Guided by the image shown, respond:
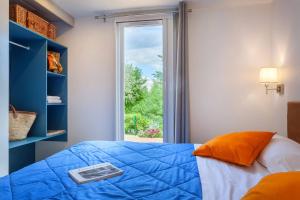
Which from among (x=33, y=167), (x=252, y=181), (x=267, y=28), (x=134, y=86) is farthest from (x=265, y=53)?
(x=33, y=167)

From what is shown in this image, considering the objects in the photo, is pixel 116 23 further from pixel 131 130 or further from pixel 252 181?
pixel 252 181

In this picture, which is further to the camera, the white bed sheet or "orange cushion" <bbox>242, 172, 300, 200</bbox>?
the white bed sheet

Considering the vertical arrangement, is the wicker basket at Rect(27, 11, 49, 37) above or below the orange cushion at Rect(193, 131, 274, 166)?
above

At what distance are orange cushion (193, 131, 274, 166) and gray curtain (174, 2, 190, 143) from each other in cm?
97

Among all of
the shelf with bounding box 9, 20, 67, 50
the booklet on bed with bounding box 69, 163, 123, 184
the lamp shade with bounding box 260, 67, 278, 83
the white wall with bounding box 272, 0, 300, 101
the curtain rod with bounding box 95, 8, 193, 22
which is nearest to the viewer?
the booklet on bed with bounding box 69, 163, 123, 184

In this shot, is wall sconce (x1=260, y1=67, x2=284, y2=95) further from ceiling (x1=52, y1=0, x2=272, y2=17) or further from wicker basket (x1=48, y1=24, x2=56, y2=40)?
wicker basket (x1=48, y1=24, x2=56, y2=40)

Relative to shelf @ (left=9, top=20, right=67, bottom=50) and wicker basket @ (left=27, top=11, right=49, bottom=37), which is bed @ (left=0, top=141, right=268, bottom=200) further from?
wicker basket @ (left=27, top=11, right=49, bottom=37)

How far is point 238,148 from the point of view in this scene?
160 cm

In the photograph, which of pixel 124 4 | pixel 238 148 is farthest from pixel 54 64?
pixel 238 148

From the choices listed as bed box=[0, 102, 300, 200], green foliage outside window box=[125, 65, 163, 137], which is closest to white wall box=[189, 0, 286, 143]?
green foliage outside window box=[125, 65, 163, 137]

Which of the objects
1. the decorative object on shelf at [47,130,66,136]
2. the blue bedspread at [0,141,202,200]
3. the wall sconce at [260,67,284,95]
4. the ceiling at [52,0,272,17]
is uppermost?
the ceiling at [52,0,272,17]

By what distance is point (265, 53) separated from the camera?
2693mm

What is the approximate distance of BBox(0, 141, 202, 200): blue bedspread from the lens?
3.59ft

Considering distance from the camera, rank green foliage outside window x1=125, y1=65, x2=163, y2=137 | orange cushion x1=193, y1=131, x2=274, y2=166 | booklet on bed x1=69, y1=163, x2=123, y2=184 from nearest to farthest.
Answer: booklet on bed x1=69, y1=163, x2=123, y2=184
orange cushion x1=193, y1=131, x2=274, y2=166
green foliage outside window x1=125, y1=65, x2=163, y2=137
